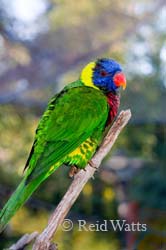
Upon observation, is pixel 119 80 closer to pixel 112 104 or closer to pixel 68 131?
pixel 112 104

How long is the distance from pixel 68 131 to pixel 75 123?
33mm

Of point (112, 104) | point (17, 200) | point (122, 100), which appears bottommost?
point (17, 200)

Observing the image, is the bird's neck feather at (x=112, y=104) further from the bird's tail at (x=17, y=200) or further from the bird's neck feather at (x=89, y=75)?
the bird's tail at (x=17, y=200)

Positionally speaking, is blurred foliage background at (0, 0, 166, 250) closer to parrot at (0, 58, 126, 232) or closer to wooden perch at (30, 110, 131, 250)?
parrot at (0, 58, 126, 232)

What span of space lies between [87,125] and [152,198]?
1351 millimetres

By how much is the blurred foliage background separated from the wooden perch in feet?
4.14

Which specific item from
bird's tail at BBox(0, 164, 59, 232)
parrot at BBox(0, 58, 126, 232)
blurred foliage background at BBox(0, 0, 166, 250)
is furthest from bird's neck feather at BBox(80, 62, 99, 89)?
blurred foliage background at BBox(0, 0, 166, 250)

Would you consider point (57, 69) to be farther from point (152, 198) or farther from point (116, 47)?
point (152, 198)

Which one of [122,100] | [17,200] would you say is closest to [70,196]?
[17,200]

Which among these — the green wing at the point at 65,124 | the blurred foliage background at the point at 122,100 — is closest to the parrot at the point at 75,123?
the green wing at the point at 65,124

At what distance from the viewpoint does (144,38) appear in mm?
2246

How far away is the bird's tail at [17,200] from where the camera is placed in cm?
75

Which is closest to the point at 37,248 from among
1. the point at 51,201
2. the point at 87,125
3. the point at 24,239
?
the point at 24,239

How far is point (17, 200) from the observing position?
79cm
